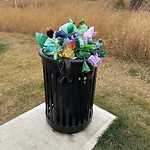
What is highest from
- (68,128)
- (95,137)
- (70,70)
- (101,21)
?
(70,70)

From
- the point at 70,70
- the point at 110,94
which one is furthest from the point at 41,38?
the point at 110,94

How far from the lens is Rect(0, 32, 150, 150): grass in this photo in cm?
224

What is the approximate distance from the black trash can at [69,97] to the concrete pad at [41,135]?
3.4 inches

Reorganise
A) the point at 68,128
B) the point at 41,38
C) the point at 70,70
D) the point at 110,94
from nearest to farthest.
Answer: the point at 70,70 → the point at 41,38 → the point at 68,128 → the point at 110,94

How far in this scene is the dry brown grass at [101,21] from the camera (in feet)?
13.7

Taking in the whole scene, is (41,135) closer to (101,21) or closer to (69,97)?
(69,97)

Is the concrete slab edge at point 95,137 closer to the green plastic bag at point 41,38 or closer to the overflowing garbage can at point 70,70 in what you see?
the overflowing garbage can at point 70,70

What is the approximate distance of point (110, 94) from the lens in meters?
3.03

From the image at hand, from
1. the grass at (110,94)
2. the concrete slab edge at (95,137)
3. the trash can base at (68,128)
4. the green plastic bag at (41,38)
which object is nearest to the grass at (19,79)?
the grass at (110,94)

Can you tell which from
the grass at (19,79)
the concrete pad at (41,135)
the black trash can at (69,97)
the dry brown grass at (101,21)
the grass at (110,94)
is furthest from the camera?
the dry brown grass at (101,21)

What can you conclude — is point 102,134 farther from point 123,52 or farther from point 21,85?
point 123,52

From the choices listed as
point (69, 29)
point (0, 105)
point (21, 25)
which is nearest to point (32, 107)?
point (0, 105)

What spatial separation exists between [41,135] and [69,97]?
59cm

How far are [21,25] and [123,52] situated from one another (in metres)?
3.54
